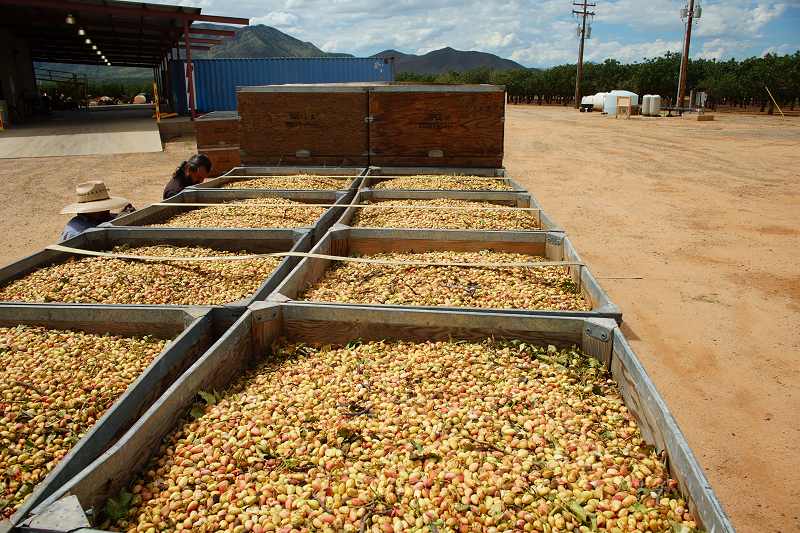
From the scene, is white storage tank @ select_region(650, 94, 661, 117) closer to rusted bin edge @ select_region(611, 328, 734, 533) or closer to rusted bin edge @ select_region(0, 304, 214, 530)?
rusted bin edge @ select_region(611, 328, 734, 533)

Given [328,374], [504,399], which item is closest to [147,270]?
[328,374]

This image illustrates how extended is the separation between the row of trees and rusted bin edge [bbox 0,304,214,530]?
34.4m

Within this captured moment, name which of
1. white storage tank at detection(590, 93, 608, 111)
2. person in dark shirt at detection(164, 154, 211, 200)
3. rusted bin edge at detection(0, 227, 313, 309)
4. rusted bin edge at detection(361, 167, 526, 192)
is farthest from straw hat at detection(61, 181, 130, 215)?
white storage tank at detection(590, 93, 608, 111)

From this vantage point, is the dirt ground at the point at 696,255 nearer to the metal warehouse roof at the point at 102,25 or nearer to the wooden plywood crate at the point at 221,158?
the wooden plywood crate at the point at 221,158

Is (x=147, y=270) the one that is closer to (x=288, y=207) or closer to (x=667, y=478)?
(x=288, y=207)

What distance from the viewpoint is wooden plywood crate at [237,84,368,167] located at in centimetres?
693

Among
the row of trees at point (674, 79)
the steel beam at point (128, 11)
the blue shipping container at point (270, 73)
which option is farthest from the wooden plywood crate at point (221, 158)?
the row of trees at point (674, 79)

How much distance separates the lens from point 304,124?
7039mm

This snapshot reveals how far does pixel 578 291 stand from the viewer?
3367mm

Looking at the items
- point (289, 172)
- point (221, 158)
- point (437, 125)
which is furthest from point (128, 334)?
point (221, 158)

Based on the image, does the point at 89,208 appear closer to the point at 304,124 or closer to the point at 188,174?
the point at 188,174

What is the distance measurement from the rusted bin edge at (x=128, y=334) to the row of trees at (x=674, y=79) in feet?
113

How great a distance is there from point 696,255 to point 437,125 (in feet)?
12.4

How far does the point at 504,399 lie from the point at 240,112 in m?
6.09
